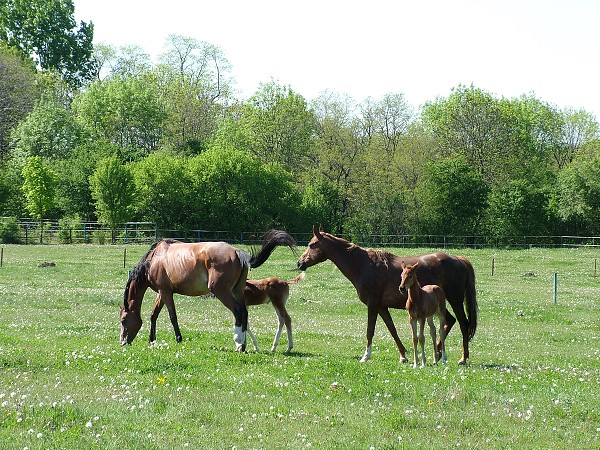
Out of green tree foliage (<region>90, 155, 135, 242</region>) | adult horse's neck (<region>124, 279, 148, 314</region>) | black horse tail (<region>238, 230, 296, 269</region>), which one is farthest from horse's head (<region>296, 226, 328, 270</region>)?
green tree foliage (<region>90, 155, 135, 242</region>)

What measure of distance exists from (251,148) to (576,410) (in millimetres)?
72058

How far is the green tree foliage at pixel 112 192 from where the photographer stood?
64.2 meters

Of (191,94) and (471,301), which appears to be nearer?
(471,301)

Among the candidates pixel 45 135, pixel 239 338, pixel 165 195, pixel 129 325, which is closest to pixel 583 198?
pixel 165 195

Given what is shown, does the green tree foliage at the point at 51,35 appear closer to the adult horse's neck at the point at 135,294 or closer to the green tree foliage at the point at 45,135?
the green tree foliage at the point at 45,135

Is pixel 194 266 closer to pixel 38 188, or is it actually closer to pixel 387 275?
pixel 387 275

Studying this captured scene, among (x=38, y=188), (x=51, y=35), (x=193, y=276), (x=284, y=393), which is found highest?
(x=51, y=35)

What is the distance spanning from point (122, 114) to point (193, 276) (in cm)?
6838

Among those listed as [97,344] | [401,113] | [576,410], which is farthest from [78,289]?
[401,113]

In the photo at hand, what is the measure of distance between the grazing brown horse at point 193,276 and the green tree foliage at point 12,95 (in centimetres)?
7167

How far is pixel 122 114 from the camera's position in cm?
8162

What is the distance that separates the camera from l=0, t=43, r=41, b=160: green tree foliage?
274 ft

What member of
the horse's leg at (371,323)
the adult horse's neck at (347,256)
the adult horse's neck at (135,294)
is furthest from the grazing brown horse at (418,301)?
the adult horse's neck at (135,294)

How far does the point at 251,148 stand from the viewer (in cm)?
8119
